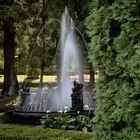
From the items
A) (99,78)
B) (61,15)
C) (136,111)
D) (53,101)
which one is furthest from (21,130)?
(61,15)

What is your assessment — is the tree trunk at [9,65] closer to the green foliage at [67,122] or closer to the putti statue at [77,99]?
the putti statue at [77,99]

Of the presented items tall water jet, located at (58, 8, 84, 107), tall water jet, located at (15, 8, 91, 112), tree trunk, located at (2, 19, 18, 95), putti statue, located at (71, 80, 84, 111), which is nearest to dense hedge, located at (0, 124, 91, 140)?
putti statue, located at (71, 80, 84, 111)

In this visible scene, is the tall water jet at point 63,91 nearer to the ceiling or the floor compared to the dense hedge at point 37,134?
nearer to the ceiling

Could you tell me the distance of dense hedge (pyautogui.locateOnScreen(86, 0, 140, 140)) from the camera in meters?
4.78

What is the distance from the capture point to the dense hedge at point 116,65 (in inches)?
188

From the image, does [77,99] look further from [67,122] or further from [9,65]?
[9,65]

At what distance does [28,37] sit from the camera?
28281 millimetres

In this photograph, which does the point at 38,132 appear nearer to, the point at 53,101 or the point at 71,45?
the point at 53,101

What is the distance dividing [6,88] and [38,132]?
16152mm

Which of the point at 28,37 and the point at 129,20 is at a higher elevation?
the point at 28,37

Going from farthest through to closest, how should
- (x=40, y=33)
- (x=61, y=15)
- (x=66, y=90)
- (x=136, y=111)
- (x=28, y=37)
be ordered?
(x=28, y=37)
(x=40, y=33)
(x=61, y=15)
(x=66, y=90)
(x=136, y=111)

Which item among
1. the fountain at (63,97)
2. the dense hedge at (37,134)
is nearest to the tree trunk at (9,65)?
the fountain at (63,97)

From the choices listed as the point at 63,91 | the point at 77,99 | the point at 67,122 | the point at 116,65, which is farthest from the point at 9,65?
the point at 116,65

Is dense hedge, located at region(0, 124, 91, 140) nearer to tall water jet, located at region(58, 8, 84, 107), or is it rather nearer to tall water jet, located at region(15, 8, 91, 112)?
tall water jet, located at region(15, 8, 91, 112)
